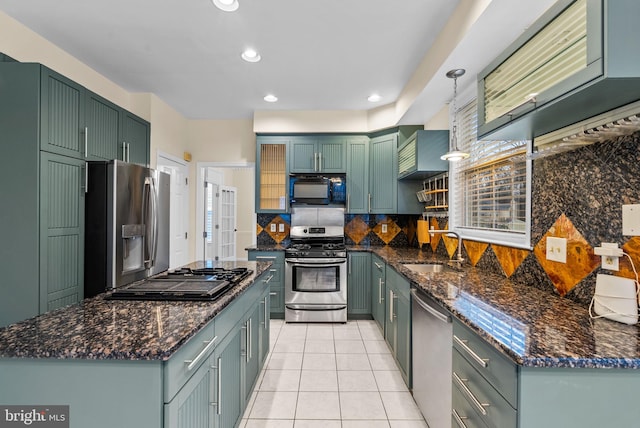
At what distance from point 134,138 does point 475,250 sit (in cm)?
345

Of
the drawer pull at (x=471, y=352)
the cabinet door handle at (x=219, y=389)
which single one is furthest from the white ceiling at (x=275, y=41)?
the cabinet door handle at (x=219, y=389)

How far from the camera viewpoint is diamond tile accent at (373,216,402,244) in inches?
168

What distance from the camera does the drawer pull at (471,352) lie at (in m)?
1.14

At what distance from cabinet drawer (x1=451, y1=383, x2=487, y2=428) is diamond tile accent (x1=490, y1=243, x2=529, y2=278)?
925mm

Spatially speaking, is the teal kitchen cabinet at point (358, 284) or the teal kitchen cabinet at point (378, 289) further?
the teal kitchen cabinet at point (358, 284)

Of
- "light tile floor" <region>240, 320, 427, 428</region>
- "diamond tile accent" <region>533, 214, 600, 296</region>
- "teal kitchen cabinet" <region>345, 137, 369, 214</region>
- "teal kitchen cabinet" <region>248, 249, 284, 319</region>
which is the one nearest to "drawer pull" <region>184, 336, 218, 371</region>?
"light tile floor" <region>240, 320, 427, 428</region>

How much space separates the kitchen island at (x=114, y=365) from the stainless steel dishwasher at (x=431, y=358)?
1121 millimetres

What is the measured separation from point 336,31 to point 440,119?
4.98 ft

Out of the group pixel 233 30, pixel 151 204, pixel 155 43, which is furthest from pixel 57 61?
pixel 233 30

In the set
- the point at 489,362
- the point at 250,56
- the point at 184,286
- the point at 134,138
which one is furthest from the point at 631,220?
the point at 134,138

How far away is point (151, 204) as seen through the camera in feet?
9.47

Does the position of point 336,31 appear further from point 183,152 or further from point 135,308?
point 183,152

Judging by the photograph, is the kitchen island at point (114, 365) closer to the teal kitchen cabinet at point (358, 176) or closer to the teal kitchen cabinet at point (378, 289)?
the teal kitchen cabinet at point (378, 289)

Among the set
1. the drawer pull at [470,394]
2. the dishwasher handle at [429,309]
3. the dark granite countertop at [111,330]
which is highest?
the dark granite countertop at [111,330]
